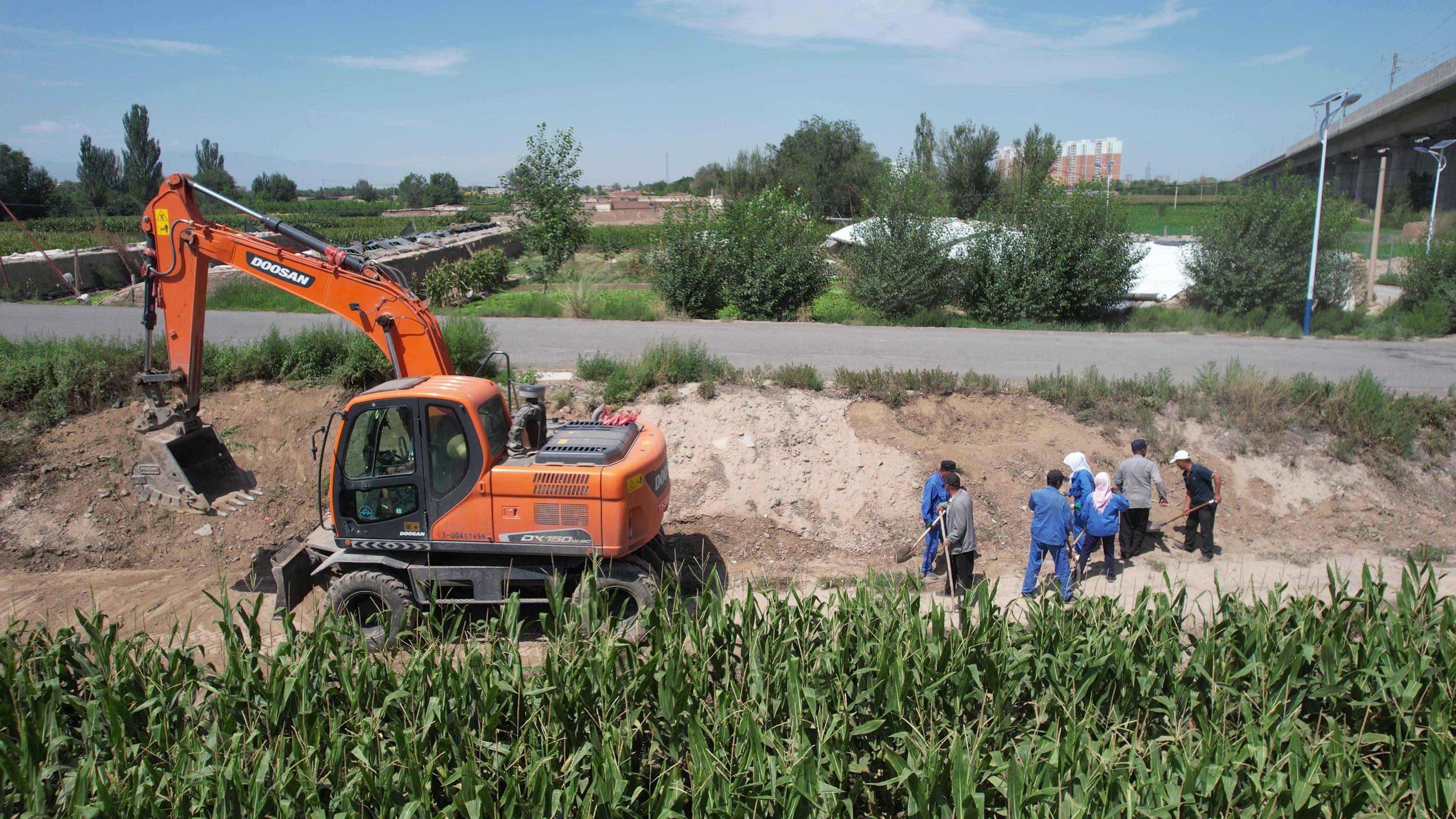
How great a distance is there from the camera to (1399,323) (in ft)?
→ 65.4

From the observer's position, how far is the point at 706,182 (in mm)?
87062

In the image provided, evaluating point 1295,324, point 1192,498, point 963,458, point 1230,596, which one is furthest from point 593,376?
point 1295,324

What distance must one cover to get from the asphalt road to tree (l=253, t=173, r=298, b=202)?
2835 inches

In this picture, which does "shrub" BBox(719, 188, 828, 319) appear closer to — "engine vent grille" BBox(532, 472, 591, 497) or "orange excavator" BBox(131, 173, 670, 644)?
"orange excavator" BBox(131, 173, 670, 644)

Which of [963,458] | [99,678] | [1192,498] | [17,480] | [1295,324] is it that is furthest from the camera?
[1295,324]

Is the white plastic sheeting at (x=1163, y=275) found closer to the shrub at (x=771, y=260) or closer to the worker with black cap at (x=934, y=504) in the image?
the shrub at (x=771, y=260)

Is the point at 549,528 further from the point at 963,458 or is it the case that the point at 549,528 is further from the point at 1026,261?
the point at 1026,261

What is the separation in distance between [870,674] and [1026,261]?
1760cm

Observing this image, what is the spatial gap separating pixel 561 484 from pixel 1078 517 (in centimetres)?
609

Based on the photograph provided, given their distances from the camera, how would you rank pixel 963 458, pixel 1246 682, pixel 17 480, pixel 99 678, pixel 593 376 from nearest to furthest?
pixel 99 678 < pixel 1246 682 < pixel 17 480 < pixel 963 458 < pixel 593 376

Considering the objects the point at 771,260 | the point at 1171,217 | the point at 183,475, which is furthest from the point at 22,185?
the point at 1171,217

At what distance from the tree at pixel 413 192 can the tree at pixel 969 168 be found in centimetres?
6445

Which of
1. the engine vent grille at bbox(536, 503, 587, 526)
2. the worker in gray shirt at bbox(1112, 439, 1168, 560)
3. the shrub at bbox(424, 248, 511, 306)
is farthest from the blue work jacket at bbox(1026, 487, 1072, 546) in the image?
the shrub at bbox(424, 248, 511, 306)

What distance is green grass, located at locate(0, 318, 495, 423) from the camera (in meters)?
12.4
